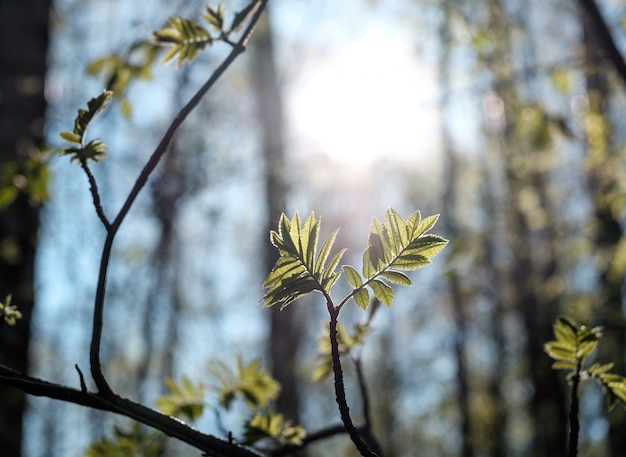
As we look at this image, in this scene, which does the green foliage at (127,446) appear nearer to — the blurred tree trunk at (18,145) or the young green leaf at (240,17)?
the young green leaf at (240,17)

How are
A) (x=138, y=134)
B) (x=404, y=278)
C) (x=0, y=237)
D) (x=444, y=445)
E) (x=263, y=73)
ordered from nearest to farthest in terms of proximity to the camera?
(x=404, y=278), (x=0, y=237), (x=138, y=134), (x=263, y=73), (x=444, y=445)

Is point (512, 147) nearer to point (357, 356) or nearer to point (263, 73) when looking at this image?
point (263, 73)

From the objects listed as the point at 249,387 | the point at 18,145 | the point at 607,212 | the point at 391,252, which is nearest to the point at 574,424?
the point at 391,252

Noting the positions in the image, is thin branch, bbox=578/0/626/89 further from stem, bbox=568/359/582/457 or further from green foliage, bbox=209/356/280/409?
green foliage, bbox=209/356/280/409

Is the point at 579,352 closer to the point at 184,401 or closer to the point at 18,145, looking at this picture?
the point at 184,401

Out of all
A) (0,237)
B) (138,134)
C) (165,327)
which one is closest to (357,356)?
(0,237)

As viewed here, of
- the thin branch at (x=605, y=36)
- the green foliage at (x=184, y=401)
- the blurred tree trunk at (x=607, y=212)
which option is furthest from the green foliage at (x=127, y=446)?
the blurred tree trunk at (x=607, y=212)

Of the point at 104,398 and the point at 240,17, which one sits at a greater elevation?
the point at 240,17
